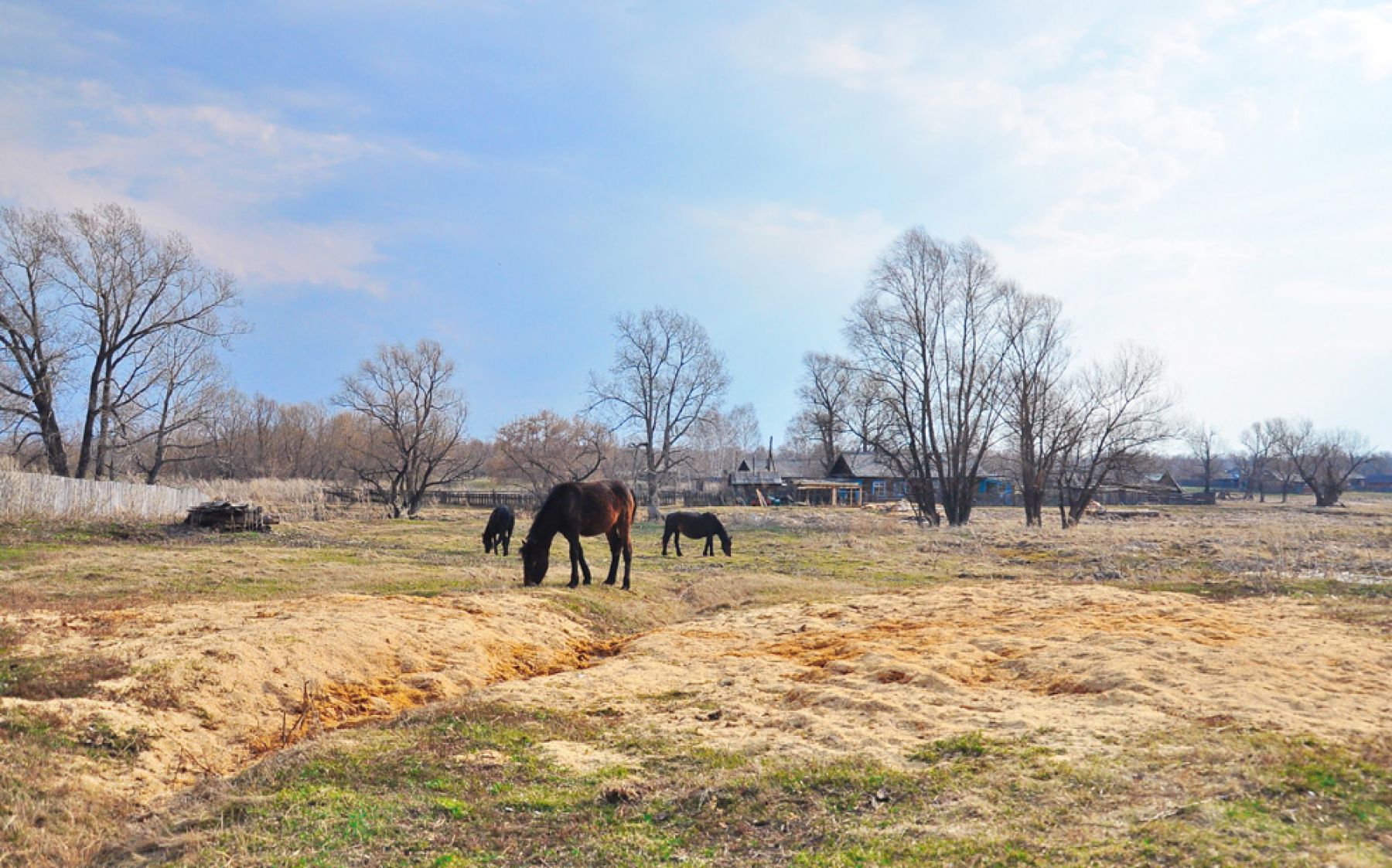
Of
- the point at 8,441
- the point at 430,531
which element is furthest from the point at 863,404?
the point at 8,441

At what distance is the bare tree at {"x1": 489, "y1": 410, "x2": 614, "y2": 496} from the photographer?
196ft

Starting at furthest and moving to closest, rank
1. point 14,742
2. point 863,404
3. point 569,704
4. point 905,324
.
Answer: point 863,404 < point 905,324 < point 569,704 < point 14,742

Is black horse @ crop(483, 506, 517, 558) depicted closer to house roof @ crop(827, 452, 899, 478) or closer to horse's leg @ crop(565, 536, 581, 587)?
horse's leg @ crop(565, 536, 581, 587)

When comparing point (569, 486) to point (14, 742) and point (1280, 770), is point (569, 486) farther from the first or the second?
point (1280, 770)

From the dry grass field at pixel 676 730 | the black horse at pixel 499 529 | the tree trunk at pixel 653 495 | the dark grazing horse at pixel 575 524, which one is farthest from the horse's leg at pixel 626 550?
the tree trunk at pixel 653 495

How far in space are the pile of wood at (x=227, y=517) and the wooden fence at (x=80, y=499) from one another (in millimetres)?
2710

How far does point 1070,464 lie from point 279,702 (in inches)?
1850

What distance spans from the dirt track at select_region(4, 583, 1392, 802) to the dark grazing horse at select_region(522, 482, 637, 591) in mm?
3202

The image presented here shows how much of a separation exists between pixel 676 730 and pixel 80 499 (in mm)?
28499

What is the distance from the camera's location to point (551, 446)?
6075 cm

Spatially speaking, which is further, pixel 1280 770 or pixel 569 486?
pixel 569 486

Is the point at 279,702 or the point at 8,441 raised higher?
the point at 8,441

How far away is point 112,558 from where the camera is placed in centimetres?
1808

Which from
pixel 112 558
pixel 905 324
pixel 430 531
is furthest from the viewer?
pixel 905 324
